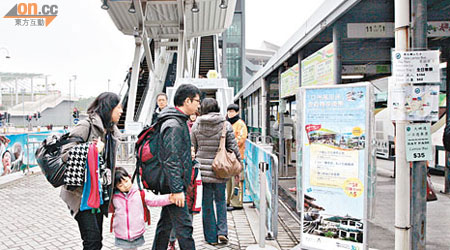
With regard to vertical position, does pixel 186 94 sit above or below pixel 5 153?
above

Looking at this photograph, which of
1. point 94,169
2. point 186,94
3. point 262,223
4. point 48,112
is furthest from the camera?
point 48,112

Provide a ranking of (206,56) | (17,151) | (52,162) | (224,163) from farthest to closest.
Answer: (206,56) → (17,151) → (224,163) → (52,162)

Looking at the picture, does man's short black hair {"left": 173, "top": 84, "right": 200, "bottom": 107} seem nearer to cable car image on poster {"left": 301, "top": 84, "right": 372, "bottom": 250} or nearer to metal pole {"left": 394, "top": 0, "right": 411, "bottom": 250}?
cable car image on poster {"left": 301, "top": 84, "right": 372, "bottom": 250}

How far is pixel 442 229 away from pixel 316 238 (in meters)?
2.48

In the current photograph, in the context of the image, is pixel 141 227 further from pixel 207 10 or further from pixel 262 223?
pixel 207 10

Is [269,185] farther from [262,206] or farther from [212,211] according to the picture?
[212,211]

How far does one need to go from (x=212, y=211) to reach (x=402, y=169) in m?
2.10

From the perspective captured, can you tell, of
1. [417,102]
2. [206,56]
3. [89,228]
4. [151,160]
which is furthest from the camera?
[206,56]

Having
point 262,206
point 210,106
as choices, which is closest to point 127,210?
point 262,206

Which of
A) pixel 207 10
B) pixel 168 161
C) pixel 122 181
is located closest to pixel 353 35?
pixel 168 161

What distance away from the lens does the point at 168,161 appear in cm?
274

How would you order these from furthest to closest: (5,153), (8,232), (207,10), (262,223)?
(207,10) < (5,153) < (8,232) < (262,223)

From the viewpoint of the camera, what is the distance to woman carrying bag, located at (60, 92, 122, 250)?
2518mm

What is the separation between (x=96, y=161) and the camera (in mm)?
2500
